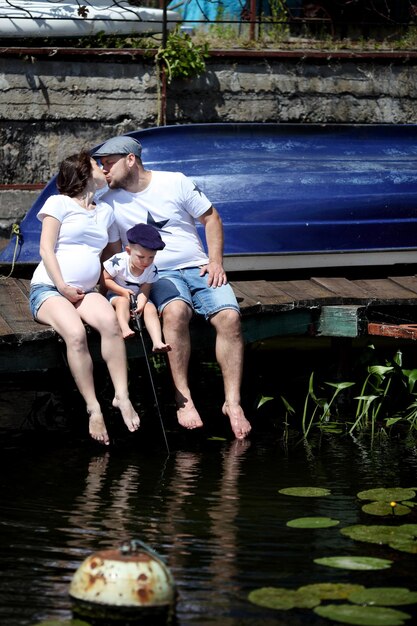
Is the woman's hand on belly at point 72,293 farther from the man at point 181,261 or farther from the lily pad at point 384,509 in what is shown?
the lily pad at point 384,509

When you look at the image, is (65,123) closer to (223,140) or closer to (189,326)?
(223,140)

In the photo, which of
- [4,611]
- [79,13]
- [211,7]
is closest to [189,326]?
[4,611]

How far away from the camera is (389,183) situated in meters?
9.30

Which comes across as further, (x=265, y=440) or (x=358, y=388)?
(x=358, y=388)

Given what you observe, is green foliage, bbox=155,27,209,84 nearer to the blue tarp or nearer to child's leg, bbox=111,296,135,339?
the blue tarp

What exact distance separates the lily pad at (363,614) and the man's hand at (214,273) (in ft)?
10.2

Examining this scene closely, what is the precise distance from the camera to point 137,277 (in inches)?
270

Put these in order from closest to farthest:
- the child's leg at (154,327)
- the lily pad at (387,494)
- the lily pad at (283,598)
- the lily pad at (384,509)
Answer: the lily pad at (283,598) < the lily pad at (384,509) < the lily pad at (387,494) < the child's leg at (154,327)

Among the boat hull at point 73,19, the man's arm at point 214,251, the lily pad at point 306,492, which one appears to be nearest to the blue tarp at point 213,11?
the boat hull at point 73,19

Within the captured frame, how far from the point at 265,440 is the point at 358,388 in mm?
1334

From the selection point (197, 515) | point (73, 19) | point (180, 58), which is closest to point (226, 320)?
point (197, 515)

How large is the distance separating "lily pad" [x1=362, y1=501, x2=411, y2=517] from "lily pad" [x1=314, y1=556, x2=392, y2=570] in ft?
2.33

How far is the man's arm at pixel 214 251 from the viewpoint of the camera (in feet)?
23.2

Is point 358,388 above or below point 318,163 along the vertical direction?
below
